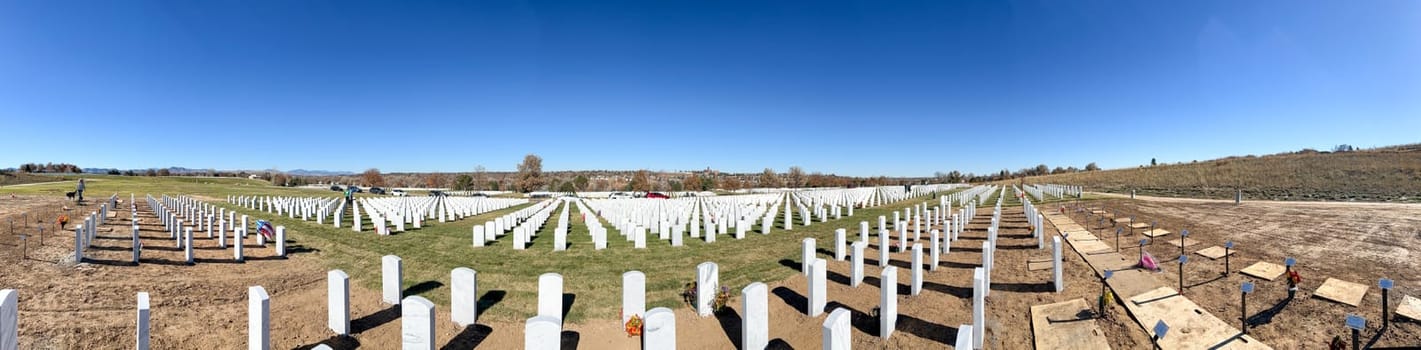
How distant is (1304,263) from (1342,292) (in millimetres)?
2193

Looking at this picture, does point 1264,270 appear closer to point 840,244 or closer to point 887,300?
point 840,244

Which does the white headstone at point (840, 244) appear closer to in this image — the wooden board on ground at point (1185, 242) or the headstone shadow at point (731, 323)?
the headstone shadow at point (731, 323)

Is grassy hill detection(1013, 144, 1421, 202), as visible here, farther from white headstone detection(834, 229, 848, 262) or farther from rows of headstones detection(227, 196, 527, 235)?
rows of headstones detection(227, 196, 527, 235)

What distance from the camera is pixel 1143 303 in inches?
252

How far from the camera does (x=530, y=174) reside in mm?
68875

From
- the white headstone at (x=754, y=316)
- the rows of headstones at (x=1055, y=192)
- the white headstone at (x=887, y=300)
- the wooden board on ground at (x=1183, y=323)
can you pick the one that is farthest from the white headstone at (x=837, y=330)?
the rows of headstones at (x=1055, y=192)

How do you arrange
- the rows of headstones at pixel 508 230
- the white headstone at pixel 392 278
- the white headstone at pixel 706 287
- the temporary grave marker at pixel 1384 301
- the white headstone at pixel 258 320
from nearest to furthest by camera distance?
1. the white headstone at pixel 258 320
2. the temporary grave marker at pixel 1384 301
3. the white headstone at pixel 706 287
4. the white headstone at pixel 392 278
5. the rows of headstones at pixel 508 230

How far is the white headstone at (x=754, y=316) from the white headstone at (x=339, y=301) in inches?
184

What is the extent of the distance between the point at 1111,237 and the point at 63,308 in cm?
1925

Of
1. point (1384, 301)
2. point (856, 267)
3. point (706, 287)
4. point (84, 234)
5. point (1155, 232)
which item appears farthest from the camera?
point (1155, 232)

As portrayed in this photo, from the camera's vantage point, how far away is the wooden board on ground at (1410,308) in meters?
5.28

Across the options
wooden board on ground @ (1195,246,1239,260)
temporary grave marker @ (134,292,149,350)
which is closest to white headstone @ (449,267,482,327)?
temporary grave marker @ (134,292,149,350)

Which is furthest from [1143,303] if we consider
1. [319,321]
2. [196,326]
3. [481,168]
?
[481,168]

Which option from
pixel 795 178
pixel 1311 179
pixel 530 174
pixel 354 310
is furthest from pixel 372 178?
pixel 1311 179
